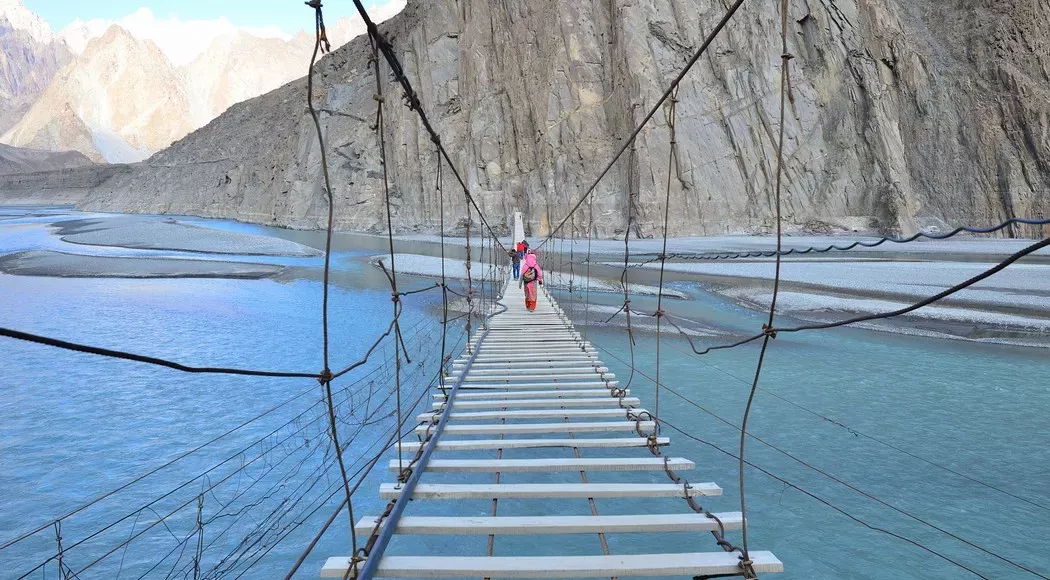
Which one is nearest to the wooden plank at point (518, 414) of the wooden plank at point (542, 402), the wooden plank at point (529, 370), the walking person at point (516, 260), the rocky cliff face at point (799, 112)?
the wooden plank at point (542, 402)

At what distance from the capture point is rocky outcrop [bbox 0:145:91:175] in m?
87.9

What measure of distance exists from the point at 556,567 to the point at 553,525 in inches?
10.2

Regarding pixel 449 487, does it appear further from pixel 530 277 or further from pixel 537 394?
pixel 530 277

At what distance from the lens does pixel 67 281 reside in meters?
14.7

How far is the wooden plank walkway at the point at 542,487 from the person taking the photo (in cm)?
200

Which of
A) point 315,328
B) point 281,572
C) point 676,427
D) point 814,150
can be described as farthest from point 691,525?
point 814,150

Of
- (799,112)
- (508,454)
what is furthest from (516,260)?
(799,112)

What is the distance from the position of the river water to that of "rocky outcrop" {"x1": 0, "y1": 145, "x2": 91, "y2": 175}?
9989 centimetres

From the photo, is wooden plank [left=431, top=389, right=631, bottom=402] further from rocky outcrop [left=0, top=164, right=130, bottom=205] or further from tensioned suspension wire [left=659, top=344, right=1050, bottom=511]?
rocky outcrop [left=0, top=164, right=130, bottom=205]

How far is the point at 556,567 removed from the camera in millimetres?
2023

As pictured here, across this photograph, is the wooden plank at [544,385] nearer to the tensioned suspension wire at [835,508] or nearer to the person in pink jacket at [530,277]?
the tensioned suspension wire at [835,508]

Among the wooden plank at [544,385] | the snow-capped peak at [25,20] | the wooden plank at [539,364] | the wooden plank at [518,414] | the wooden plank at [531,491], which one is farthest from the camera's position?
the snow-capped peak at [25,20]

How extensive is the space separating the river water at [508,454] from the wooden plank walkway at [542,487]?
18.4 inches

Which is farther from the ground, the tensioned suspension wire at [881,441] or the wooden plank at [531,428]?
the wooden plank at [531,428]
